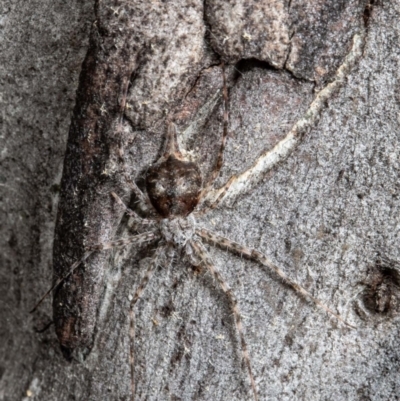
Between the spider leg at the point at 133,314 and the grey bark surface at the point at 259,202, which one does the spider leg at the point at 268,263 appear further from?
the spider leg at the point at 133,314

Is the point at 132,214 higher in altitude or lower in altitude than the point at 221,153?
lower

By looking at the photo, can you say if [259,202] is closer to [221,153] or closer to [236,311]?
[221,153]

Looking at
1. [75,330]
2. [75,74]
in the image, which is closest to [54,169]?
[75,74]

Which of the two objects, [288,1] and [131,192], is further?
[131,192]

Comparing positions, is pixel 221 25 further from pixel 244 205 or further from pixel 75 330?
pixel 75 330

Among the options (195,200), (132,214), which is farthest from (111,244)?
(195,200)

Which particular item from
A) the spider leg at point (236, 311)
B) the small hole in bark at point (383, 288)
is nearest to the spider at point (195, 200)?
the spider leg at point (236, 311)

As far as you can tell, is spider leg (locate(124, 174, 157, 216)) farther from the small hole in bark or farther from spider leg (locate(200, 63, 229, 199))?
the small hole in bark
